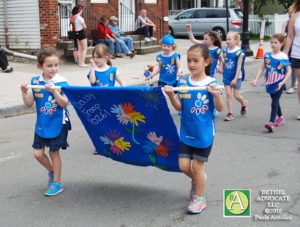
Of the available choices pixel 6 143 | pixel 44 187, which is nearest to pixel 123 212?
pixel 44 187

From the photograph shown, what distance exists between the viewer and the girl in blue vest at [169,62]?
7.03m

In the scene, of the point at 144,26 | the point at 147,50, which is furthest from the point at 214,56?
the point at 144,26

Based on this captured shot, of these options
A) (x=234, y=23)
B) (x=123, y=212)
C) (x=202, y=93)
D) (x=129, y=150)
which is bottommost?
(x=123, y=212)

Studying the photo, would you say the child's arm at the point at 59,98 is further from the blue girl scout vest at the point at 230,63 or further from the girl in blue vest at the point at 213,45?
the blue girl scout vest at the point at 230,63

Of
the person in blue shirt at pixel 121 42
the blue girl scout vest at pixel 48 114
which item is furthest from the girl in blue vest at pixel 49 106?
the person in blue shirt at pixel 121 42

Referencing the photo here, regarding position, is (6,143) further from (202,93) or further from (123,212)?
(202,93)

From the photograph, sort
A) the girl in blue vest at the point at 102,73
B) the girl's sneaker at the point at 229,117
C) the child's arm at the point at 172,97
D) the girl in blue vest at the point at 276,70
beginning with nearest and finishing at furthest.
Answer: the child's arm at the point at 172,97
the girl in blue vest at the point at 102,73
the girl in blue vest at the point at 276,70
the girl's sneaker at the point at 229,117

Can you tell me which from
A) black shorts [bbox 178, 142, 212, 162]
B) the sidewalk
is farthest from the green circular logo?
the sidewalk

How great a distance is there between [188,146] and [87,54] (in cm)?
1164

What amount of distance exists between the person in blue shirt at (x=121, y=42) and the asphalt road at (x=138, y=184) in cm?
945

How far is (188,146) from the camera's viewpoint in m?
3.95

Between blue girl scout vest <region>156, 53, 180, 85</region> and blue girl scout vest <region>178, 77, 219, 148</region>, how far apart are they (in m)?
3.28

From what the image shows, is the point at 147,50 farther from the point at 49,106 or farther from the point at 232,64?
the point at 49,106

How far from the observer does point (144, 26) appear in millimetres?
18406
